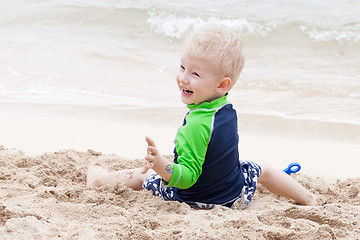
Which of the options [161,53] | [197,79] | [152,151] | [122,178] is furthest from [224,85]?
[161,53]

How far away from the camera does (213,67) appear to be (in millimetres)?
2496

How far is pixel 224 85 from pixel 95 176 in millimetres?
1089

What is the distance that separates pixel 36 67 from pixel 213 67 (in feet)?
18.4

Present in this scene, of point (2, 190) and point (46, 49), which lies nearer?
point (2, 190)

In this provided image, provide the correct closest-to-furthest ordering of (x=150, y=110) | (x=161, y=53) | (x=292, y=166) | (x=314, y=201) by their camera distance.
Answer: (x=314, y=201) < (x=292, y=166) < (x=150, y=110) < (x=161, y=53)

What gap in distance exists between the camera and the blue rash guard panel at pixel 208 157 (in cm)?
244

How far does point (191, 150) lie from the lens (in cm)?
244

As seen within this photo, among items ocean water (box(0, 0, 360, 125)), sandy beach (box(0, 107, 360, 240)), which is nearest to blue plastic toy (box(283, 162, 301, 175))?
sandy beach (box(0, 107, 360, 240))

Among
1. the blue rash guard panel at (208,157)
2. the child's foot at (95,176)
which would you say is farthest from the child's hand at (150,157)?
the child's foot at (95,176)

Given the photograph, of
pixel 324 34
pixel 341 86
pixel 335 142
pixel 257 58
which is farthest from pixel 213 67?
pixel 324 34

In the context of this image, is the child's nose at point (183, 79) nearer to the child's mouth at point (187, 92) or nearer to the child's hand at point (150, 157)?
the child's mouth at point (187, 92)

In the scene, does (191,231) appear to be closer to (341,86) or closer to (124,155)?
(124,155)

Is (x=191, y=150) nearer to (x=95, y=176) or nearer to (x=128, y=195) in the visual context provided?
(x=128, y=195)

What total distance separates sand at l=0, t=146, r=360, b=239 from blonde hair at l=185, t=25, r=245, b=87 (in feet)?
2.43
